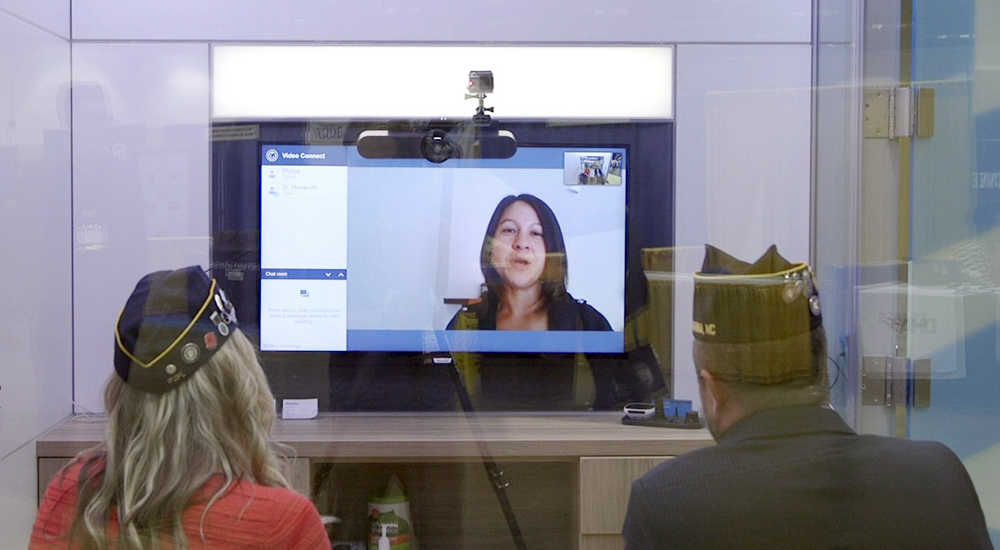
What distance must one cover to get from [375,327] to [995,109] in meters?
1.61

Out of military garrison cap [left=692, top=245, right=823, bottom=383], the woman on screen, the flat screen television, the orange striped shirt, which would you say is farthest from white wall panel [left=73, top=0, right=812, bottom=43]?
the orange striped shirt

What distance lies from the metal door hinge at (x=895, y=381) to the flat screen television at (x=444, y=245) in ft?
2.17

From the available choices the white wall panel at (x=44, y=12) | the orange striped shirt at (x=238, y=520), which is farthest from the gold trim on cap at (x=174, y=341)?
the white wall panel at (x=44, y=12)

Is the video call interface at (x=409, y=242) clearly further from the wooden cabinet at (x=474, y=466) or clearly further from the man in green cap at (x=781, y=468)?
the man in green cap at (x=781, y=468)

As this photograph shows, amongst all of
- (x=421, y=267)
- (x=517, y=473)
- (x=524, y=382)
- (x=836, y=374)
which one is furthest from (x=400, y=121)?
(x=836, y=374)

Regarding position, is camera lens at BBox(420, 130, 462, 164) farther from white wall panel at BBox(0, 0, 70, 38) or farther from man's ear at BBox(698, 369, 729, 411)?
man's ear at BBox(698, 369, 729, 411)

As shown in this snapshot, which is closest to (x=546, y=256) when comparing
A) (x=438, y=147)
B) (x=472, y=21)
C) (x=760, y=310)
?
(x=438, y=147)

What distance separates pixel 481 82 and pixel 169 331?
136 cm

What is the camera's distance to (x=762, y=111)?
2.54 m

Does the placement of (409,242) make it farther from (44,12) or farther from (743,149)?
(44,12)

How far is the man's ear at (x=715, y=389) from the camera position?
1556mm

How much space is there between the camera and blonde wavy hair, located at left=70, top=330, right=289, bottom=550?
1321 millimetres

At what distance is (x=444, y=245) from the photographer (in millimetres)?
2652

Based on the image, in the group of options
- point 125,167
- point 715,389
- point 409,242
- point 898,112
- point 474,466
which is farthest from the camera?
point 474,466
